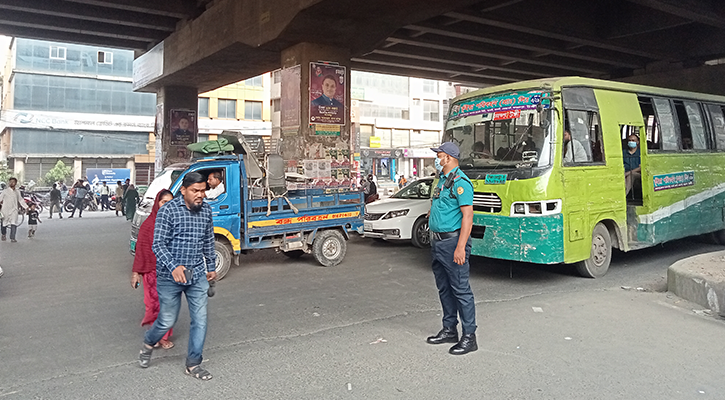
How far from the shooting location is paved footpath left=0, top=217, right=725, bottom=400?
398 centimetres

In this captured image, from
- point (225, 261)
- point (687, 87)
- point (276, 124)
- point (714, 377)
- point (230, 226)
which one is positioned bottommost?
point (714, 377)

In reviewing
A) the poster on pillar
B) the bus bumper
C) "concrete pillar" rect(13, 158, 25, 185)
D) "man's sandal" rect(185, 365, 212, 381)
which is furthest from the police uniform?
"concrete pillar" rect(13, 158, 25, 185)

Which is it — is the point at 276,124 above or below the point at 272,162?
above

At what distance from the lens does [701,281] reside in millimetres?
6258

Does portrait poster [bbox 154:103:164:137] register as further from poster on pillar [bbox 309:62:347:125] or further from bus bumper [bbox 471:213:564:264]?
bus bumper [bbox 471:213:564:264]

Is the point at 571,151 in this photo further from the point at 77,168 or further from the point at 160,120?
the point at 77,168

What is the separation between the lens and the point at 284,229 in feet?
29.2

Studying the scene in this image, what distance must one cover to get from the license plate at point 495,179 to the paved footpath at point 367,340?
1543 mm

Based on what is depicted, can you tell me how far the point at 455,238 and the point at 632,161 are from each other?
241 inches

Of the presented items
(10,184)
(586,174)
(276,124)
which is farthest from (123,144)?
(586,174)

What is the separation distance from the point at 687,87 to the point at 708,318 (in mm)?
15633

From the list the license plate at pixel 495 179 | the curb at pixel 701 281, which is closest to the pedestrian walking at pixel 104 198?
the license plate at pixel 495 179

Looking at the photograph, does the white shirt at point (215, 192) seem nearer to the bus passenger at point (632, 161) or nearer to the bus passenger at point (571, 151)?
the bus passenger at point (571, 151)

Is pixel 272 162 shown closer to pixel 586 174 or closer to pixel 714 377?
pixel 586 174
